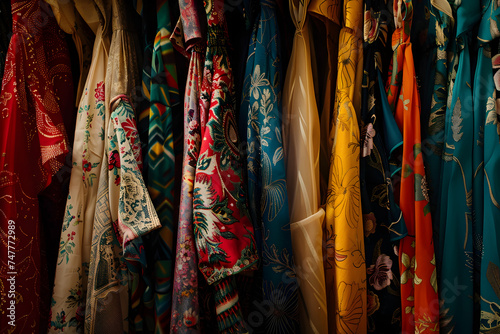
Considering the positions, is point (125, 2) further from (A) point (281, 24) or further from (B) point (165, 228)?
(B) point (165, 228)

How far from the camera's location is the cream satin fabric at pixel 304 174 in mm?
565

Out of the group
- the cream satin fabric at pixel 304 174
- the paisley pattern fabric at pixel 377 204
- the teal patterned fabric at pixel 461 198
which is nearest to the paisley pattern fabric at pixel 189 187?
the cream satin fabric at pixel 304 174

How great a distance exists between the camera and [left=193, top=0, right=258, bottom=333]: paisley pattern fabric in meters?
0.55

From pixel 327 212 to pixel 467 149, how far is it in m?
0.29

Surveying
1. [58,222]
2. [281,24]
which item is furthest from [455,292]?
[58,222]

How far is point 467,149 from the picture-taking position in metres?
0.53

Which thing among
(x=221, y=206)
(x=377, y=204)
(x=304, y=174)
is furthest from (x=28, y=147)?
(x=377, y=204)

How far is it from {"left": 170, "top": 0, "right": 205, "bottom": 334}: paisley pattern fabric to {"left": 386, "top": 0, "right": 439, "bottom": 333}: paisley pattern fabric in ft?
1.38

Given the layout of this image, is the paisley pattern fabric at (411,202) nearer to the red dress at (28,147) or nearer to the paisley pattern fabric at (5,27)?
the red dress at (28,147)

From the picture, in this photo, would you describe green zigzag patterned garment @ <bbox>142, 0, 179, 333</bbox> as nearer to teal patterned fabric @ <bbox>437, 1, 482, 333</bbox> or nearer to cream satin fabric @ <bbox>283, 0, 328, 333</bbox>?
cream satin fabric @ <bbox>283, 0, 328, 333</bbox>

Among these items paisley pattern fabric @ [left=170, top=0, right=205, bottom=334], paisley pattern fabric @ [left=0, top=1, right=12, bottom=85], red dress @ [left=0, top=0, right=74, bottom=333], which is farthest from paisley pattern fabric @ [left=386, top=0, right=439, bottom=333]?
paisley pattern fabric @ [left=0, top=1, right=12, bottom=85]

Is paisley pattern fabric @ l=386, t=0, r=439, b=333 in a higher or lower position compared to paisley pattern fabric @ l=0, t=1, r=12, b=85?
lower

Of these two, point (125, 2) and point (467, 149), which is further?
point (125, 2)

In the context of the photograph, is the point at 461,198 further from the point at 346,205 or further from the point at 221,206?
the point at 221,206
